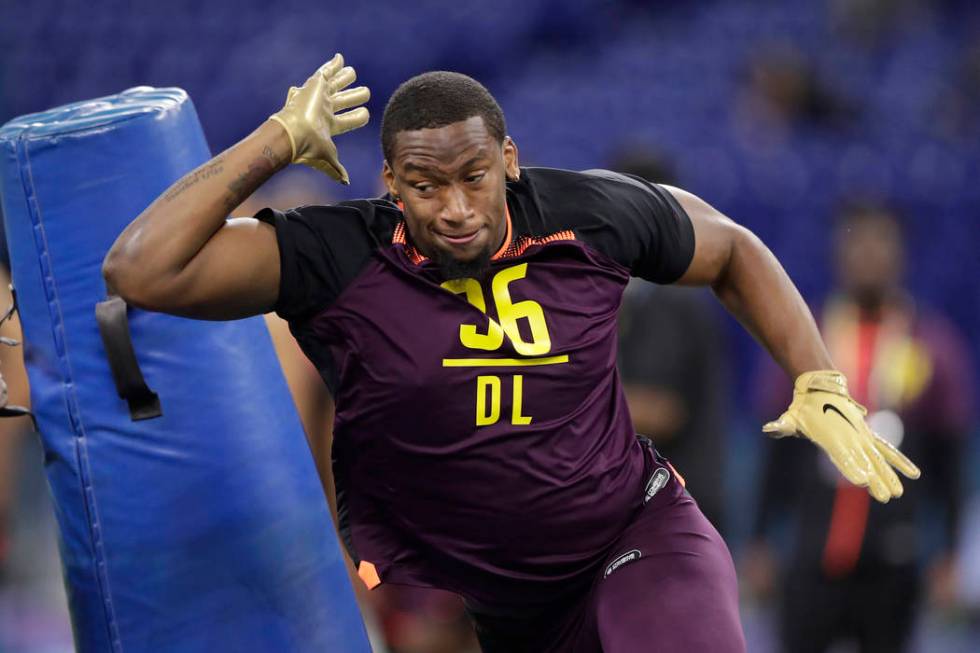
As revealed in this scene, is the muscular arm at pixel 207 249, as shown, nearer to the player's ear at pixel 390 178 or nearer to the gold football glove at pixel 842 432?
the player's ear at pixel 390 178

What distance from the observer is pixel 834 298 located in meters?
5.20

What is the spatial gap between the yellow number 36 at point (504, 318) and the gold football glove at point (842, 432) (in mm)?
495

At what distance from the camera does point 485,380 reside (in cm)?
266

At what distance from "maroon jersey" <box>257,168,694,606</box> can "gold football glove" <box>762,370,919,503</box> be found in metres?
0.36

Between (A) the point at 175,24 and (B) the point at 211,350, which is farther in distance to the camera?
(A) the point at 175,24

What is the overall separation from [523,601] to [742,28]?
7.55 meters

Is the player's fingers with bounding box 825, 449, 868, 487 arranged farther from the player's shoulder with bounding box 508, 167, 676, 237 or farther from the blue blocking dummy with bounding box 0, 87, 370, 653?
the blue blocking dummy with bounding box 0, 87, 370, 653

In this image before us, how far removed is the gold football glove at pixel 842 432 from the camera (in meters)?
2.82

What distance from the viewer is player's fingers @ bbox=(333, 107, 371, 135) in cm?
270

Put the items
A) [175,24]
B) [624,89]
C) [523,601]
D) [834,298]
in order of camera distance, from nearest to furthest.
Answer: [523,601]
[834,298]
[624,89]
[175,24]

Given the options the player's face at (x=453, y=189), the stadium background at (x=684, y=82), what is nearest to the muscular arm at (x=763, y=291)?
the player's face at (x=453, y=189)

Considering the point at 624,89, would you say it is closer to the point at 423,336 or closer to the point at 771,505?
the point at 771,505

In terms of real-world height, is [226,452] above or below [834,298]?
above

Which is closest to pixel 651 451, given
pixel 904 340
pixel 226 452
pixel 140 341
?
pixel 226 452
